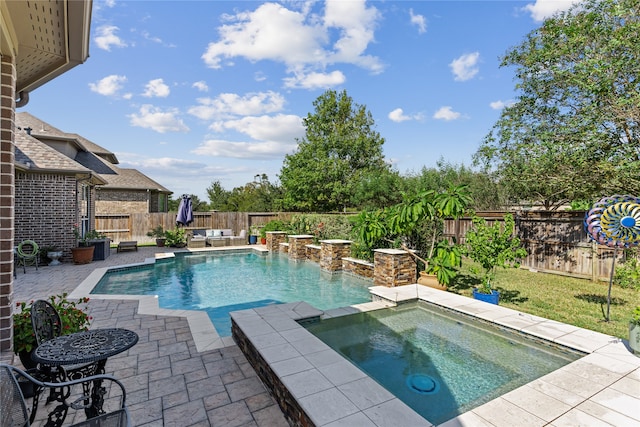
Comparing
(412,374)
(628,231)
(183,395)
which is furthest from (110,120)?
(628,231)

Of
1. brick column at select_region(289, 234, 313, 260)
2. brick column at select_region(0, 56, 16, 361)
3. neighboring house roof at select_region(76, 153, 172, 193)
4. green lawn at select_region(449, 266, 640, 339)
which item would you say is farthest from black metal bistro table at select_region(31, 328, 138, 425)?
neighboring house roof at select_region(76, 153, 172, 193)

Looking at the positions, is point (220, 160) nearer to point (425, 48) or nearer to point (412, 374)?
point (425, 48)

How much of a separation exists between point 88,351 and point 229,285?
7065 mm

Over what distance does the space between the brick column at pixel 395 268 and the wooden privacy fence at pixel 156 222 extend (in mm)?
12195

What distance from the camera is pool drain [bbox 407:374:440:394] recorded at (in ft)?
12.2

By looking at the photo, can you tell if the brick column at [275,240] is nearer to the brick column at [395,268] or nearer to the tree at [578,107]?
the brick column at [395,268]

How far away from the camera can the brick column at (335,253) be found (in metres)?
10.9

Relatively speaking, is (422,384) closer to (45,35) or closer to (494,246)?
(494,246)

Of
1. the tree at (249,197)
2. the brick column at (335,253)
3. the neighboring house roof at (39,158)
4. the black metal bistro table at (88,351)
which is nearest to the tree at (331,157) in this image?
the tree at (249,197)

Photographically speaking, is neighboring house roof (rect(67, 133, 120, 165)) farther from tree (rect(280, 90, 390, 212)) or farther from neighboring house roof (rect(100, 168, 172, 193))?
tree (rect(280, 90, 390, 212))

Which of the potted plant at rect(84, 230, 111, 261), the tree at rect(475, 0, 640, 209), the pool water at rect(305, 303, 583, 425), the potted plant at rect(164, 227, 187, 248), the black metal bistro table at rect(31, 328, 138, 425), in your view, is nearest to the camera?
the black metal bistro table at rect(31, 328, 138, 425)

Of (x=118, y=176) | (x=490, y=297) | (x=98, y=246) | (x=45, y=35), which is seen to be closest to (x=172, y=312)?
(x=45, y=35)

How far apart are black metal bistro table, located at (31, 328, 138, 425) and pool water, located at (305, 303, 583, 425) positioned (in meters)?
2.92

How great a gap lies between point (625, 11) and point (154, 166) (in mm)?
34668
